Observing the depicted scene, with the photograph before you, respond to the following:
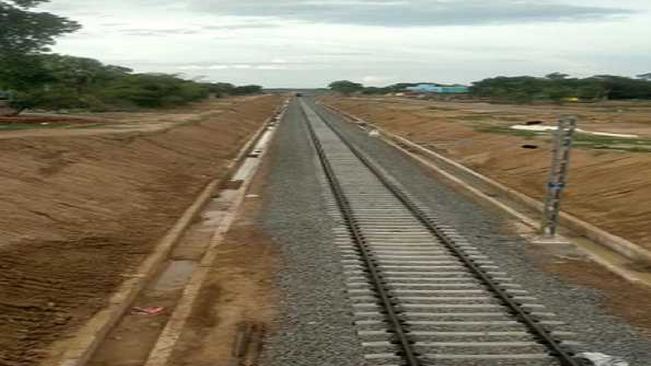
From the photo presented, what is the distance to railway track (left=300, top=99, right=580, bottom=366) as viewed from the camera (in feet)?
26.3

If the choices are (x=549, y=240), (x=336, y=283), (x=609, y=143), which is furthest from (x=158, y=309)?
(x=609, y=143)

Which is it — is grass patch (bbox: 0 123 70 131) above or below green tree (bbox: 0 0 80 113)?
below

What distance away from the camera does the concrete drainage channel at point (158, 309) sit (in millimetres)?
8219

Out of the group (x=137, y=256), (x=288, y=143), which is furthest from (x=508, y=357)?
(x=288, y=143)

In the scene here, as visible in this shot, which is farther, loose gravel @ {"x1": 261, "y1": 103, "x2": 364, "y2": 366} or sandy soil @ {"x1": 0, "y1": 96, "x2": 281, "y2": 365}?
sandy soil @ {"x1": 0, "y1": 96, "x2": 281, "y2": 365}

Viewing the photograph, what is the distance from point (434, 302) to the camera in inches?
393

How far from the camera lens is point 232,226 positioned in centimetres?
1595

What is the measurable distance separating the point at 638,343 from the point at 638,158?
576 inches

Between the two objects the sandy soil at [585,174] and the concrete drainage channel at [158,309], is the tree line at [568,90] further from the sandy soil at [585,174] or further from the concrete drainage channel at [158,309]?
the concrete drainage channel at [158,309]

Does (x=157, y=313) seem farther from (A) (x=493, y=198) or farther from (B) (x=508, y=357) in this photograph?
(A) (x=493, y=198)

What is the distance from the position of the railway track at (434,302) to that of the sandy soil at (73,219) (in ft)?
12.0

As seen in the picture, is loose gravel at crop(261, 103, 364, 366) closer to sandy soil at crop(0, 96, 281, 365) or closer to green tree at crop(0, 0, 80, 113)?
sandy soil at crop(0, 96, 281, 365)

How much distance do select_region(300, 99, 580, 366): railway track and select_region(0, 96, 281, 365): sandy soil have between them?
3.64 metres

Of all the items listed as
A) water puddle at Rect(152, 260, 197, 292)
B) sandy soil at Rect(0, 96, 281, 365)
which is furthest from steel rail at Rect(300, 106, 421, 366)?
sandy soil at Rect(0, 96, 281, 365)
